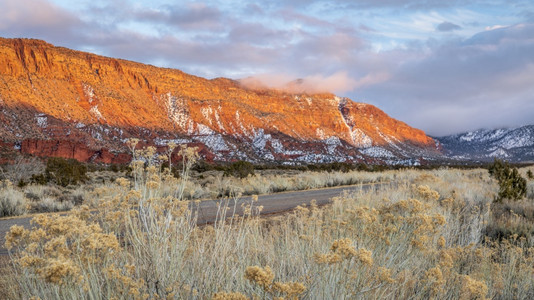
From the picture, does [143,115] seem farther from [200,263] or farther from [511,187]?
[200,263]

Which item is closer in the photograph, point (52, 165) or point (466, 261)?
point (466, 261)

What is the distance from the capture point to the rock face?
60.0 metres

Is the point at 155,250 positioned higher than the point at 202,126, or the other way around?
the point at 202,126

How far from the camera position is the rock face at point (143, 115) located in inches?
2362

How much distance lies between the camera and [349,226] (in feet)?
13.3

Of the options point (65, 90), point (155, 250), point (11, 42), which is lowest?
point (155, 250)

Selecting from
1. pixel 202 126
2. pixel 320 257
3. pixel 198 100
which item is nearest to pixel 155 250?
pixel 320 257

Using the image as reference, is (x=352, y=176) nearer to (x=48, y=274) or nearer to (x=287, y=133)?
(x=48, y=274)

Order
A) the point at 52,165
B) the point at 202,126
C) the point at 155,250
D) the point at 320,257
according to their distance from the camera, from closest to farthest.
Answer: the point at 320,257 → the point at 155,250 → the point at 52,165 → the point at 202,126

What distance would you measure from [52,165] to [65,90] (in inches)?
2512

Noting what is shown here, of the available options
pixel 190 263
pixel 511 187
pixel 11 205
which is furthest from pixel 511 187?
pixel 11 205

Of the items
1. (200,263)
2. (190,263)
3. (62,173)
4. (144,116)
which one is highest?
(144,116)

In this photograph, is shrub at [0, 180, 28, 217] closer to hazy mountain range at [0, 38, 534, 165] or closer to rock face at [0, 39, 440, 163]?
hazy mountain range at [0, 38, 534, 165]

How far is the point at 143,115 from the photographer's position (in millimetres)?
85000
